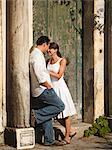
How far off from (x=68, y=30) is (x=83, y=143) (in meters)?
2.20

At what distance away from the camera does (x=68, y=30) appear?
978cm

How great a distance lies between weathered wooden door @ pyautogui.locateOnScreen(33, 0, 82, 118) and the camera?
9369 millimetres

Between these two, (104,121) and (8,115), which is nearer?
(8,115)

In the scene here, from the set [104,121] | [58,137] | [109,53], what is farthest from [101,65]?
[58,137]

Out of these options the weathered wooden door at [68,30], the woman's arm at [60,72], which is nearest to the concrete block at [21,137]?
the woman's arm at [60,72]

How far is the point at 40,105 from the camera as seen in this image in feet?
27.7

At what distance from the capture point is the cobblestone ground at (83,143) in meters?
8.37

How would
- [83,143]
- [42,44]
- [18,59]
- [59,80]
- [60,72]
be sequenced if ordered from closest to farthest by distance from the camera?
[18,59] → [42,44] → [60,72] → [59,80] → [83,143]

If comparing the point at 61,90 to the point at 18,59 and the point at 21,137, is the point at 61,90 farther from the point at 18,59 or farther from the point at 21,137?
the point at 21,137

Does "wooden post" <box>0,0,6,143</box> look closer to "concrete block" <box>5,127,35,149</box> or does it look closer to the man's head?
"concrete block" <box>5,127,35,149</box>

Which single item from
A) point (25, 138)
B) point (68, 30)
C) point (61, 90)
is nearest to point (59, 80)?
point (61, 90)

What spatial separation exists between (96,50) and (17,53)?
2.06 meters

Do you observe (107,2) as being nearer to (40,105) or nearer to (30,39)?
(30,39)

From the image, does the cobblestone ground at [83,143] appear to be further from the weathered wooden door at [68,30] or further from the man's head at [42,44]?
the man's head at [42,44]
